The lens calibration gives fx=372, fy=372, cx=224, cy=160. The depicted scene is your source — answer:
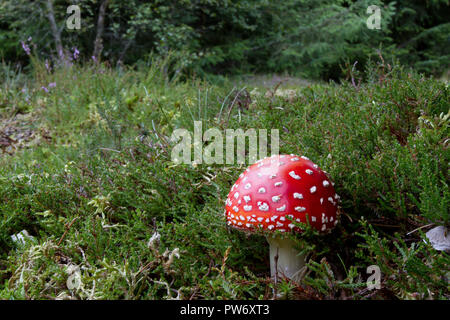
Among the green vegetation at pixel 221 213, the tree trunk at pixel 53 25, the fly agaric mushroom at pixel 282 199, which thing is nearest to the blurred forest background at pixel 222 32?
the tree trunk at pixel 53 25

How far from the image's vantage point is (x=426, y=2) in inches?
438

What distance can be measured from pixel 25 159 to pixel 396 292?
3666 millimetres

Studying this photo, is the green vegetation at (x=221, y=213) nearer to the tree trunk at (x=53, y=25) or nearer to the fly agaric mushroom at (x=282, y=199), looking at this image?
the fly agaric mushroom at (x=282, y=199)

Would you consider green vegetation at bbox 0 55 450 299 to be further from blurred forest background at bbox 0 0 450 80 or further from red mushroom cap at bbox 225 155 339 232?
blurred forest background at bbox 0 0 450 80

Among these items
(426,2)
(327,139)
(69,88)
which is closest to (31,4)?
(69,88)

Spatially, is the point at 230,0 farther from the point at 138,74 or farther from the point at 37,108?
the point at 37,108

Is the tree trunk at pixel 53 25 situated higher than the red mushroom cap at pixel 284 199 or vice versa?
the tree trunk at pixel 53 25

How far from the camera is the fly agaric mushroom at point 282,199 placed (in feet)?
5.07

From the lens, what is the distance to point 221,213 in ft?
6.59

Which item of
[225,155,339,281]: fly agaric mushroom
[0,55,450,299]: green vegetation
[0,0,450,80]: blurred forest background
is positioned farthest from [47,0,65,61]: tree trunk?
[225,155,339,281]: fly agaric mushroom

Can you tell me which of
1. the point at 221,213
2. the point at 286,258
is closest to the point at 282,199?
the point at 286,258

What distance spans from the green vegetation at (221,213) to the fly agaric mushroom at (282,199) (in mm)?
130

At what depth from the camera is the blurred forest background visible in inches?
306

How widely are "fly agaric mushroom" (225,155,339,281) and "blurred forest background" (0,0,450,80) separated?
5936mm
